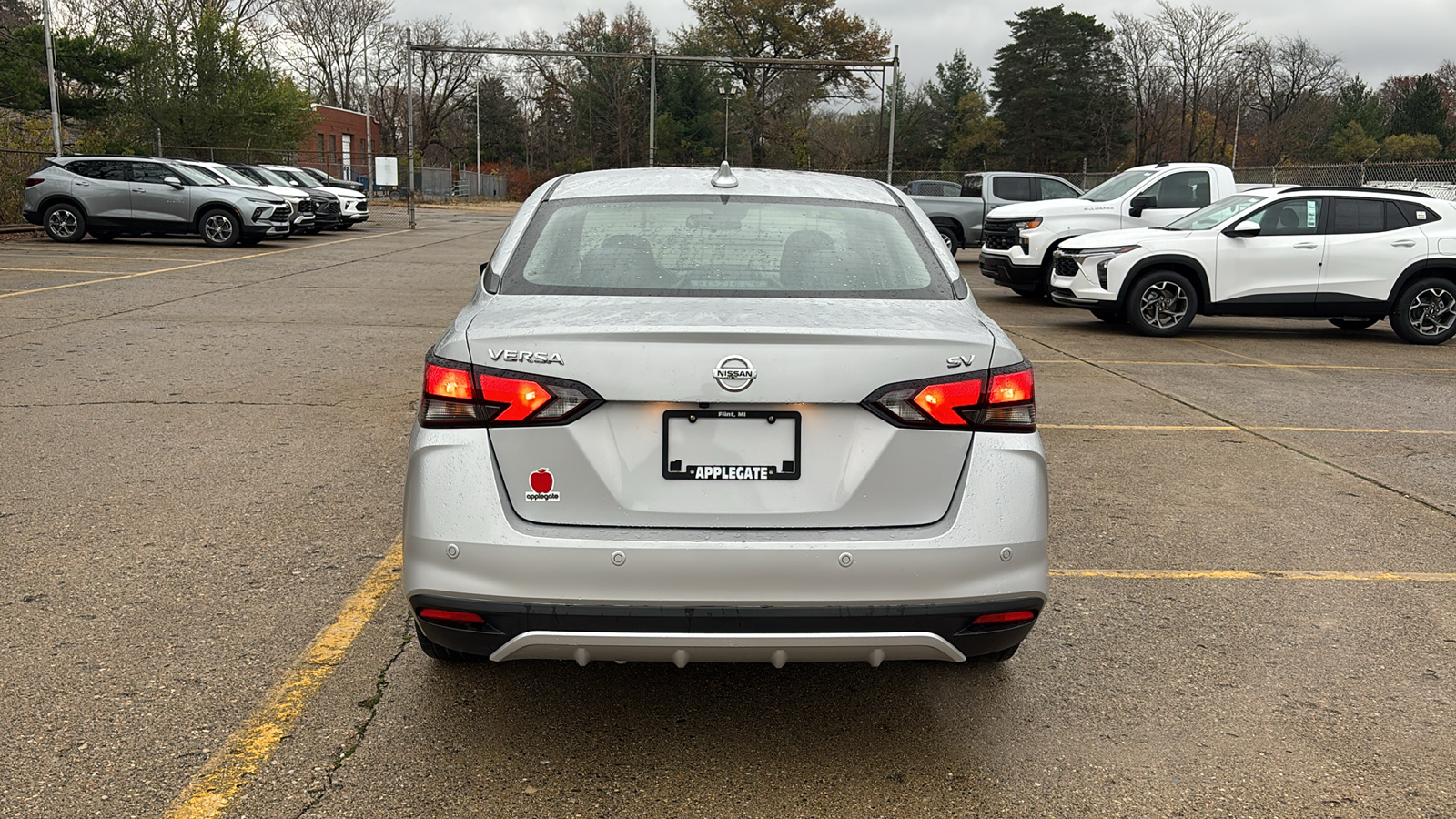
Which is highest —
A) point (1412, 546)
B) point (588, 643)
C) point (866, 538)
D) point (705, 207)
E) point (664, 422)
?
point (705, 207)

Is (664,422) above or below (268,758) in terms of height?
above

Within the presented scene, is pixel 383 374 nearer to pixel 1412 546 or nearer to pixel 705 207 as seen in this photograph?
pixel 705 207

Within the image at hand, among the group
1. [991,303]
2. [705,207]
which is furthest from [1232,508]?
[991,303]

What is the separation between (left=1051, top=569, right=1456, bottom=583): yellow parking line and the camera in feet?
16.4

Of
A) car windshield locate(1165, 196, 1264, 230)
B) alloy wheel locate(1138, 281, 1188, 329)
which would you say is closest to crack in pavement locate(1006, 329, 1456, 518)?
alloy wheel locate(1138, 281, 1188, 329)

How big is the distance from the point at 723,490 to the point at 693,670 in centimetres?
125

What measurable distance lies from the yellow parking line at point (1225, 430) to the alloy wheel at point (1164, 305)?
5081 millimetres

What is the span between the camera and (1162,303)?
44.2 ft

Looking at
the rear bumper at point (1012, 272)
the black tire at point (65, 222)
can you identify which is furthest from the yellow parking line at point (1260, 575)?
the black tire at point (65, 222)

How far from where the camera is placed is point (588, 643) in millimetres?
2939

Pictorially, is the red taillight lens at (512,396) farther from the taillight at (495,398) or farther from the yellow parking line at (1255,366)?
the yellow parking line at (1255,366)

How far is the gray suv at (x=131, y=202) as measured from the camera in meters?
23.8

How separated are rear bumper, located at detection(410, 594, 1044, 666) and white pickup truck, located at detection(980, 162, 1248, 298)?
1425cm

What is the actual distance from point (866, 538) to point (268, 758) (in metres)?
1.70
